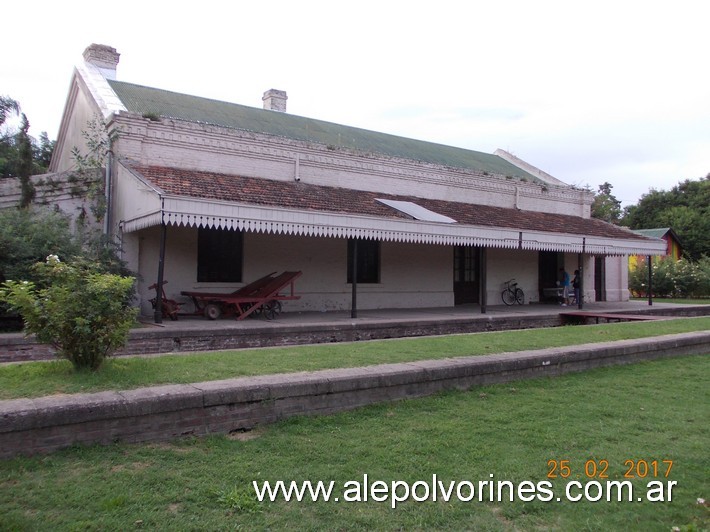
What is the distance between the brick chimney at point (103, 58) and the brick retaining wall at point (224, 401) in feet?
50.8

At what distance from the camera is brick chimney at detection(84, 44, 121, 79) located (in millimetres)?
17375

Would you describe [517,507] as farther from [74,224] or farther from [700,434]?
[74,224]

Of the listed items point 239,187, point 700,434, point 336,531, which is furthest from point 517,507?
point 239,187

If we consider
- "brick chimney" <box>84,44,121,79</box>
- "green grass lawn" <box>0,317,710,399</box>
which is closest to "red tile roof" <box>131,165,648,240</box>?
"green grass lawn" <box>0,317,710,399</box>

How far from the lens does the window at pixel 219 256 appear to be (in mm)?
→ 13492

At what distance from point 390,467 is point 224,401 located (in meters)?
1.52

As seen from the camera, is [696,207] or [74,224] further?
[696,207]

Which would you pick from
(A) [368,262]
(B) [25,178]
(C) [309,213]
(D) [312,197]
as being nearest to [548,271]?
(A) [368,262]

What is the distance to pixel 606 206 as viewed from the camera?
180 feet

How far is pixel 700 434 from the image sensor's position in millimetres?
4992

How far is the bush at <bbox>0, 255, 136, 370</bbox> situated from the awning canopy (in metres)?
4.68

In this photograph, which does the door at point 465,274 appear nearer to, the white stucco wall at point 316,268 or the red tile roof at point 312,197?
the white stucco wall at point 316,268

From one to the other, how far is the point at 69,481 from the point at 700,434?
5.03 meters

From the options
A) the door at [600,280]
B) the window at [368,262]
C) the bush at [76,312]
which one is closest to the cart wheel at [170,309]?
the window at [368,262]
